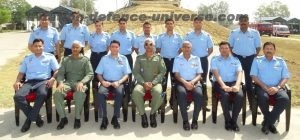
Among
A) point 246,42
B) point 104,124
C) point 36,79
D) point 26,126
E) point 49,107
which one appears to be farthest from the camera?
point 246,42

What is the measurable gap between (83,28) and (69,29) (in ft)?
0.97

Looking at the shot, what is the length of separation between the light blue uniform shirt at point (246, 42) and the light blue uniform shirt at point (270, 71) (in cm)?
87

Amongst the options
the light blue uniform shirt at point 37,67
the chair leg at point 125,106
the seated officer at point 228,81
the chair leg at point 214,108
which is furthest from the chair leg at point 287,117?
the light blue uniform shirt at point 37,67

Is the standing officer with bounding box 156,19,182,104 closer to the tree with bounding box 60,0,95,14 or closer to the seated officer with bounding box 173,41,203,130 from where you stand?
the seated officer with bounding box 173,41,203,130

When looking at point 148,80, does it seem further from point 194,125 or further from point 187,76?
point 194,125

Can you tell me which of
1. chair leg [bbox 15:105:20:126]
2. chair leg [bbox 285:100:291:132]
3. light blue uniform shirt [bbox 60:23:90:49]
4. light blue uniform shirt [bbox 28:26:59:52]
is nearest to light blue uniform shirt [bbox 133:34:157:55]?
light blue uniform shirt [bbox 60:23:90:49]

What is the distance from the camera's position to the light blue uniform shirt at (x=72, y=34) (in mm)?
7902

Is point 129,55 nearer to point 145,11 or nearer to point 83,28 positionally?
point 83,28

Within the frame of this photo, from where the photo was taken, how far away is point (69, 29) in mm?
7957

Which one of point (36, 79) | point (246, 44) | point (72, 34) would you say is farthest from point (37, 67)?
point (246, 44)

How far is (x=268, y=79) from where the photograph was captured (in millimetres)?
6422

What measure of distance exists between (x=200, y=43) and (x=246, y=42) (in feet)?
2.94

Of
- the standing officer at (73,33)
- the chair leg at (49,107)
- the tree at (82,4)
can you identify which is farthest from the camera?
the tree at (82,4)

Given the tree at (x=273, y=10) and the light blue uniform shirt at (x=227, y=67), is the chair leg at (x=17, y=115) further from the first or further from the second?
the tree at (x=273, y=10)
